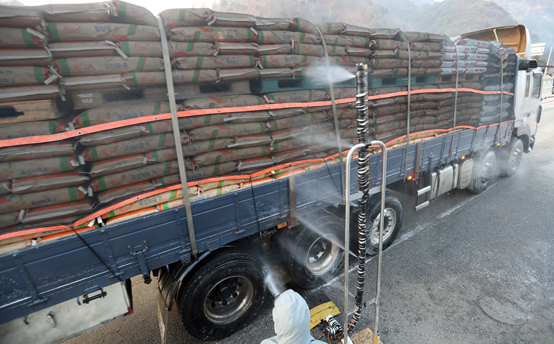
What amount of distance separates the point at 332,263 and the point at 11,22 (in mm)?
4982

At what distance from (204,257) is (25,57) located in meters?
2.70

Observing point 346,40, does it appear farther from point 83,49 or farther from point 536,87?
point 536,87

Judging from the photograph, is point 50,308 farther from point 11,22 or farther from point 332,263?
point 332,263

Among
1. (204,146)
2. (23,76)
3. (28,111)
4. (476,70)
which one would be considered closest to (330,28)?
(204,146)

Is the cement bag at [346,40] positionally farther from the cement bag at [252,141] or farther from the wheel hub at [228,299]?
the wheel hub at [228,299]

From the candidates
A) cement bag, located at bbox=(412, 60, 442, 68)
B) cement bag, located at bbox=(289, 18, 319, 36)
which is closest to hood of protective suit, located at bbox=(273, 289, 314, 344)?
cement bag, located at bbox=(289, 18, 319, 36)

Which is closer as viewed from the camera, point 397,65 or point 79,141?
point 79,141

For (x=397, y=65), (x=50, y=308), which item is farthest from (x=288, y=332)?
(x=397, y=65)

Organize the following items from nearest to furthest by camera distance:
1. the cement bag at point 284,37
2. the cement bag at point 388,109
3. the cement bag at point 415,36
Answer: the cement bag at point 284,37, the cement bag at point 388,109, the cement bag at point 415,36

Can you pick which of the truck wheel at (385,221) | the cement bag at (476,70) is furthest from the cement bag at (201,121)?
the cement bag at (476,70)

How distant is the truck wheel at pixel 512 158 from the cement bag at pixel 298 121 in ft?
25.6

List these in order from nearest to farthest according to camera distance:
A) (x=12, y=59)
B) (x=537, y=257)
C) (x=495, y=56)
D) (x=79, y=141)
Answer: (x=12, y=59)
(x=79, y=141)
(x=537, y=257)
(x=495, y=56)

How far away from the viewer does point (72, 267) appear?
8.93 ft

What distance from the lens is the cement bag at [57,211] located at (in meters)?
2.58
